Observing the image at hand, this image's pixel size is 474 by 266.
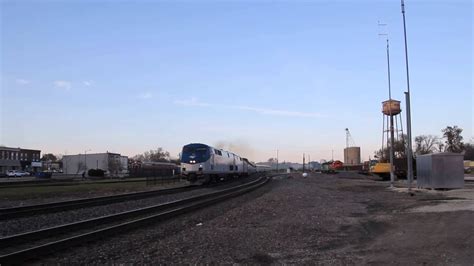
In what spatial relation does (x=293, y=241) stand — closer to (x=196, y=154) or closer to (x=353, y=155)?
(x=196, y=154)

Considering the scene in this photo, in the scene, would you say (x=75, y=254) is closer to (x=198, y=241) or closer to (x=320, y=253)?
(x=198, y=241)

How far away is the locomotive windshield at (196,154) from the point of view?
129ft

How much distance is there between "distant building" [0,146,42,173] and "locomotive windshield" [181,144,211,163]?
116211mm

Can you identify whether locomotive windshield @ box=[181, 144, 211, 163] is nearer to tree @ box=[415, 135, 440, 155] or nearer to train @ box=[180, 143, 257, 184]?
train @ box=[180, 143, 257, 184]

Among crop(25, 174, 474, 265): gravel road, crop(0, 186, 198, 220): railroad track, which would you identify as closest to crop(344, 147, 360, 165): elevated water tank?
crop(0, 186, 198, 220): railroad track

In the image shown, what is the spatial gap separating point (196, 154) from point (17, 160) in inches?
5283

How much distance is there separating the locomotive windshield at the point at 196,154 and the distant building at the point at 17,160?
116211 millimetres

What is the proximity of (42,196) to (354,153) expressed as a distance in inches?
4918

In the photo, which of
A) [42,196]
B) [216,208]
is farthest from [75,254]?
[42,196]

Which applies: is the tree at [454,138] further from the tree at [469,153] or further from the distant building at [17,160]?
the distant building at [17,160]

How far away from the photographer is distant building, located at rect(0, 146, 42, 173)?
144m

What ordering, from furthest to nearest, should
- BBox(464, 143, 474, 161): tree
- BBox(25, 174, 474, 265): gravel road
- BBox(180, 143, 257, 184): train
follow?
BBox(464, 143, 474, 161): tree → BBox(180, 143, 257, 184): train → BBox(25, 174, 474, 265): gravel road

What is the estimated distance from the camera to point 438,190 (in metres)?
30.5

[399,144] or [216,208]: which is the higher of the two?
[399,144]
